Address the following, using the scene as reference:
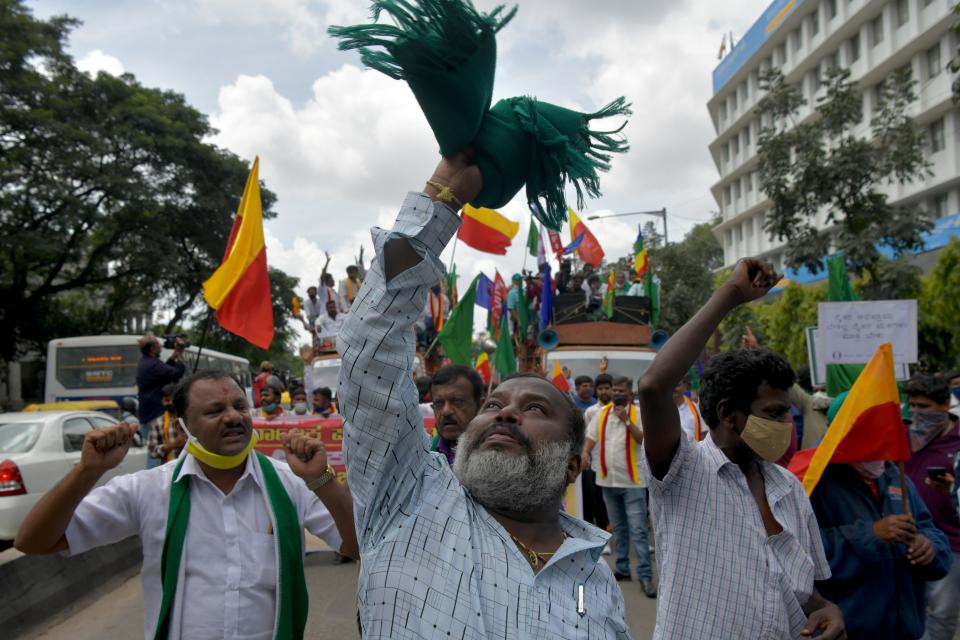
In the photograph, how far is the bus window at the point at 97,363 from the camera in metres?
20.6


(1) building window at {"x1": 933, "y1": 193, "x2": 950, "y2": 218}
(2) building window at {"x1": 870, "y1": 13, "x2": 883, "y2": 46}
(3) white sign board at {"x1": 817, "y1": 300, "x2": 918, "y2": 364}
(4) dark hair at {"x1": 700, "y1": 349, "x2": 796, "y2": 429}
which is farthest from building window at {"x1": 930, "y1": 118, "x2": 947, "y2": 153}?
(4) dark hair at {"x1": 700, "y1": 349, "x2": 796, "y2": 429}

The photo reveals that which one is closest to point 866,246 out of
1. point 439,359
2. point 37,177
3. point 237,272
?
point 439,359

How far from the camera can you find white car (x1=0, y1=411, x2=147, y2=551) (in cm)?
675

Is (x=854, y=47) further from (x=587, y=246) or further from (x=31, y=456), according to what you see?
(x=31, y=456)

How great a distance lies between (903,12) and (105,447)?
3943cm

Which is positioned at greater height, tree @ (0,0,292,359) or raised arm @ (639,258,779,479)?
tree @ (0,0,292,359)

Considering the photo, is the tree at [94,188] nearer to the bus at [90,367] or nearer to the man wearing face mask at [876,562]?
the bus at [90,367]

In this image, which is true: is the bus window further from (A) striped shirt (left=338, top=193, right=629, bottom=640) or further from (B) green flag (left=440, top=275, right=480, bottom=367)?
(A) striped shirt (left=338, top=193, right=629, bottom=640)

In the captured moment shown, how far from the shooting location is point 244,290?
5.64 metres

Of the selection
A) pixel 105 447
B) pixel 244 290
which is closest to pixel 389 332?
pixel 105 447

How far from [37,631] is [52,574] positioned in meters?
0.49

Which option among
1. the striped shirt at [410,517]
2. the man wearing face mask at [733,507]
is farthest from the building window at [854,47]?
the striped shirt at [410,517]

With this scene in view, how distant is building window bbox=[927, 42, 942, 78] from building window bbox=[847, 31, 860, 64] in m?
5.69

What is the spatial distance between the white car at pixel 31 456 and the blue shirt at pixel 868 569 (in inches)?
220
